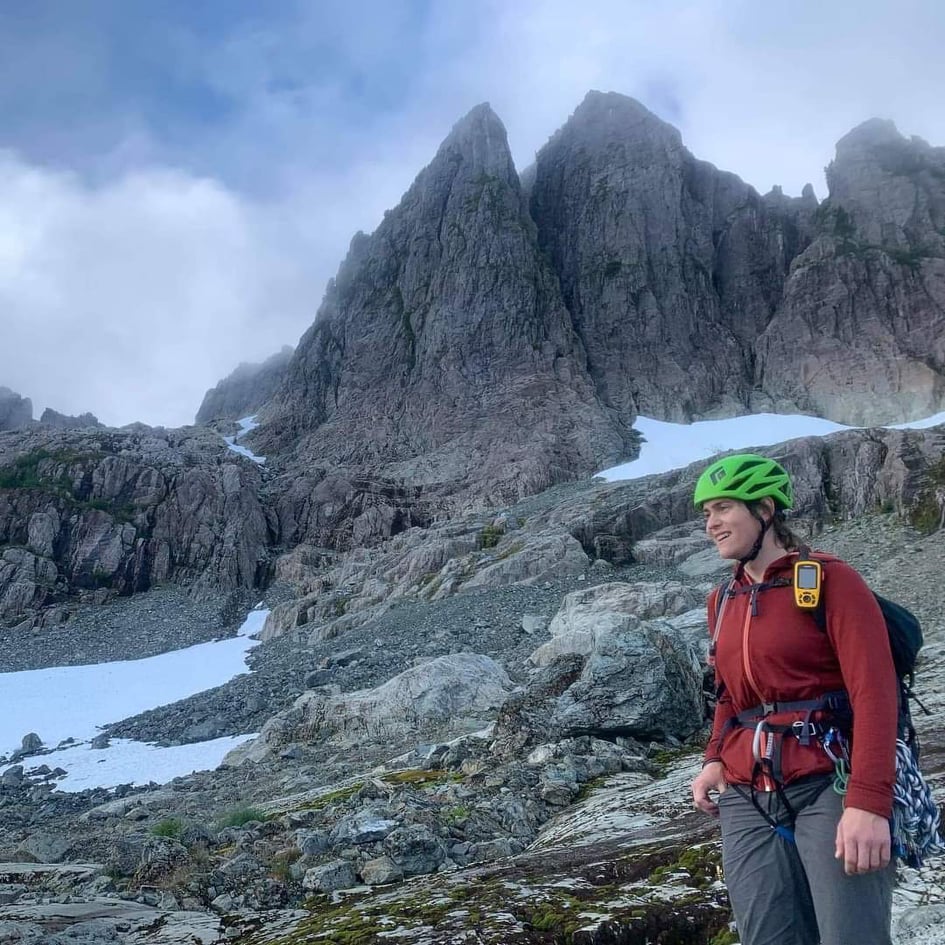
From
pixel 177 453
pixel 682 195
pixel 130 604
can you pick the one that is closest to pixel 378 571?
pixel 130 604

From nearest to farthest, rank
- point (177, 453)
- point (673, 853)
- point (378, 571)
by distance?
point (673, 853), point (378, 571), point (177, 453)

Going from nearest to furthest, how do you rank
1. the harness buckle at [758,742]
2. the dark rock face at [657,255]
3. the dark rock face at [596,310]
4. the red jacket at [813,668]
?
the red jacket at [813,668]
the harness buckle at [758,742]
the dark rock face at [596,310]
the dark rock face at [657,255]

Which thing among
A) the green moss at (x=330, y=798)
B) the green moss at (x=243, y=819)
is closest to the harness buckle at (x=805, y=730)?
the green moss at (x=330, y=798)

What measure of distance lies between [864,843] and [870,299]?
108 metres

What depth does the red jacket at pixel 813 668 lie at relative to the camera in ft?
10.1

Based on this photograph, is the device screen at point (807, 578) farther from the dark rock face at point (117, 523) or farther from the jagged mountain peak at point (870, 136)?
the jagged mountain peak at point (870, 136)

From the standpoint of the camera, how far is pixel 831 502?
49.0 metres

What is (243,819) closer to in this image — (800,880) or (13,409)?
(800,880)

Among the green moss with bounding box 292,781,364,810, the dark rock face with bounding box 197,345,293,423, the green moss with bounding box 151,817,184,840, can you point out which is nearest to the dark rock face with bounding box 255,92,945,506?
the dark rock face with bounding box 197,345,293,423

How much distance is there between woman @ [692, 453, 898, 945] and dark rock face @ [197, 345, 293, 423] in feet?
520

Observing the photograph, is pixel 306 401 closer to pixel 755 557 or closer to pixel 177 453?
pixel 177 453

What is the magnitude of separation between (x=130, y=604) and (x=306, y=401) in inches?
1728

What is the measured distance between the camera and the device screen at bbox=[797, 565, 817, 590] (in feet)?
10.9

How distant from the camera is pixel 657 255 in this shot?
110 meters
